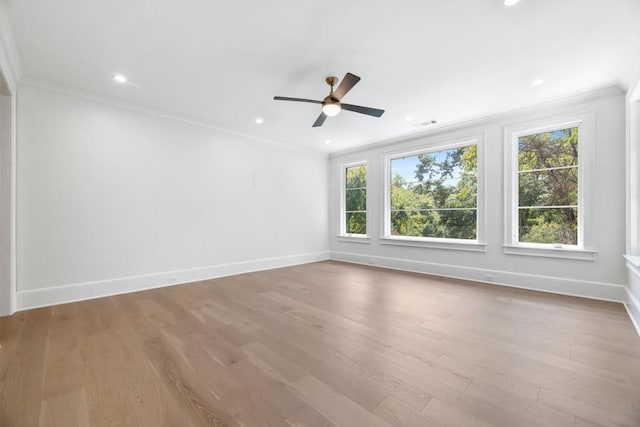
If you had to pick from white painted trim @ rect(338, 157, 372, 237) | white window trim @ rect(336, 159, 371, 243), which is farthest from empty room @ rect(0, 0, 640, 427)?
white window trim @ rect(336, 159, 371, 243)

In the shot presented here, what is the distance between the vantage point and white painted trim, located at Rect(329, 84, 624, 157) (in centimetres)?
346

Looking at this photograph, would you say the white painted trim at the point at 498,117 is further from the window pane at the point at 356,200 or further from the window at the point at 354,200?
the window pane at the point at 356,200

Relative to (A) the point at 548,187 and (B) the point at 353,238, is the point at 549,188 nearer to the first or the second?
(A) the point at 548,187

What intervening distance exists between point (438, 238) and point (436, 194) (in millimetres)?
863

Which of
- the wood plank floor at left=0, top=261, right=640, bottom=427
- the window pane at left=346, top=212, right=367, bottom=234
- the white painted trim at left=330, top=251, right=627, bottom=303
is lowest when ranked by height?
the wood plank floor at left=0, top=261, right=640, bottom=427

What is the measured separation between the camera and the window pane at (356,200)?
6377 mm

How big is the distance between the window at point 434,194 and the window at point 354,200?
71 cm

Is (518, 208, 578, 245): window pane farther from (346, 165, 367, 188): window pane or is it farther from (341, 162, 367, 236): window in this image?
(346, 165, 367, 188): window pane

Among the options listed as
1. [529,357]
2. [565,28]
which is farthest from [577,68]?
[529,357]

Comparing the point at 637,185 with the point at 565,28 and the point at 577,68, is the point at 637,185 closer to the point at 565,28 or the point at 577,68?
the point at 577,68

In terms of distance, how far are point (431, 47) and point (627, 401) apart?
302 centimetres

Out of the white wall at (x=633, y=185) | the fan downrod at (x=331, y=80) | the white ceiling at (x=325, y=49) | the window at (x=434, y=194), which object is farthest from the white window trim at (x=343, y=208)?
the white wall at (x=633, y=185)

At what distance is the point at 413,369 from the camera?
1.92 meters

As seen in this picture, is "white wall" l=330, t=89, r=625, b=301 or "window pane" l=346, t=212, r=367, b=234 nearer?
"white wall" l=330, t=89, r=625, b=301
